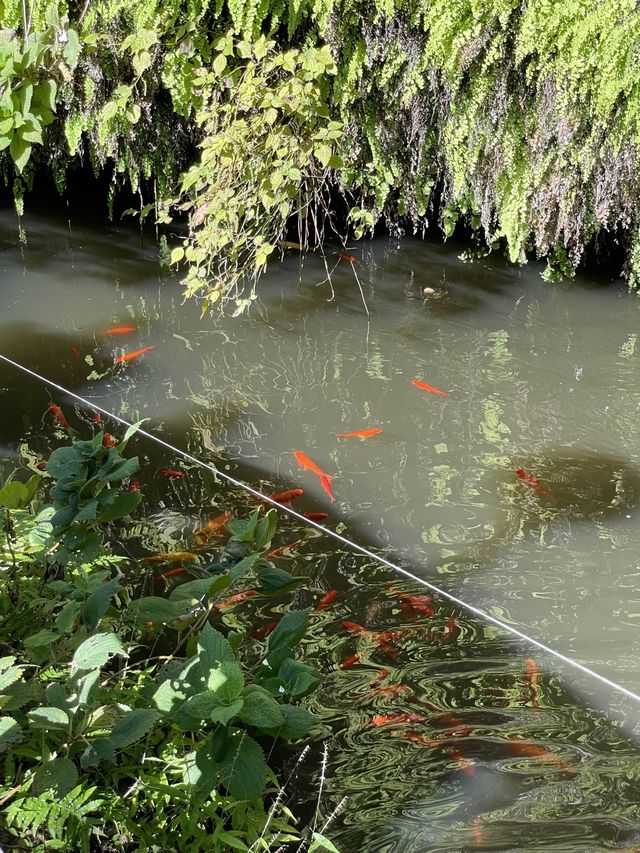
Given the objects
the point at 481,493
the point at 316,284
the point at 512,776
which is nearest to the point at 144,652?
the point at 512,776

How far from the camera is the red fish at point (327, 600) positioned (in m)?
2.13

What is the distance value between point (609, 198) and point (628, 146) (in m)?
0.24

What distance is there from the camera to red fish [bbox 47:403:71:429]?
2.92 m

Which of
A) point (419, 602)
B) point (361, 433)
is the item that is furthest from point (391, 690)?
point (361, 433)

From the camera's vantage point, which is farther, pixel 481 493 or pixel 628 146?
pixel 628 146

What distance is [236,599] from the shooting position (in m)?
2.13

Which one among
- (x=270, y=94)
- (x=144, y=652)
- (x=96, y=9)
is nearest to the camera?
(x=144, y=652)

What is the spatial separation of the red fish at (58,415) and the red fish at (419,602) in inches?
52.4

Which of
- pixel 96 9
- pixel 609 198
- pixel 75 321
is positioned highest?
pixel 96 9

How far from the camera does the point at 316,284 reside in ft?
13.5

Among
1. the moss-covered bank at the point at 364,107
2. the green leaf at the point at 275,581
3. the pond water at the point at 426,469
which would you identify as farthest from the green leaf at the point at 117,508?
the moss-covered bank at the point at 364,107

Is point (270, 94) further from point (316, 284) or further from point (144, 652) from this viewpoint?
point (144, 652)

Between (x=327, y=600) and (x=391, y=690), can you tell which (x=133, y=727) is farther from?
(x=327, y=600)

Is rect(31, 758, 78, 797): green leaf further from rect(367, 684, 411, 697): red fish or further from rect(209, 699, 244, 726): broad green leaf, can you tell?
rect(367, 684, 411, 697): red fish
